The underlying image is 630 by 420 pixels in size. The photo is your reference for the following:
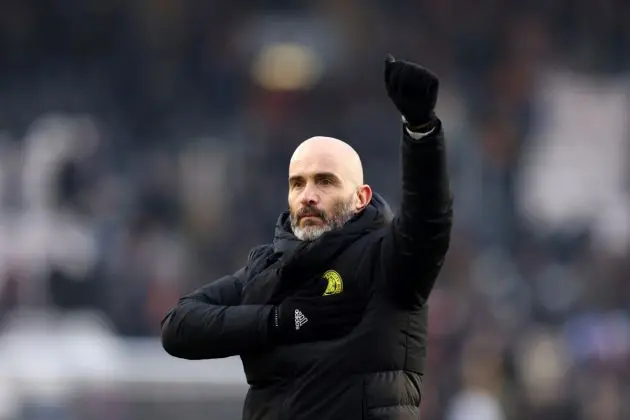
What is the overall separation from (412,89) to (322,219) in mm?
562

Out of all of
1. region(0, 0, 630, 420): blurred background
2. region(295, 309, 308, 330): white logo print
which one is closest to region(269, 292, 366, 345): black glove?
region(295, 309, 308, 330): white logo print

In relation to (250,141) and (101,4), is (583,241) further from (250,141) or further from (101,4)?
(101,4)

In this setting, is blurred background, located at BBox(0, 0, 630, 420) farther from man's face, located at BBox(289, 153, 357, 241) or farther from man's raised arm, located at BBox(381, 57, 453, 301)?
man's raised arm, located at BBox(381, 57, 453, 301)

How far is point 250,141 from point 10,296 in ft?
8.93

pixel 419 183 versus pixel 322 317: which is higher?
pixel 419 183

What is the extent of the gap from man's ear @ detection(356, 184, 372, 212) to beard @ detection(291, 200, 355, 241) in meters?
0.04

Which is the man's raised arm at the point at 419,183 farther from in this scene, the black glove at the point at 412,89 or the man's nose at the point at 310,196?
the man's nose at the point at 310,196

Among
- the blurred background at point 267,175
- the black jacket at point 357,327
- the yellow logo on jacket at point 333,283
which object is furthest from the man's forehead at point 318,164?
the blurred background at point 267,175

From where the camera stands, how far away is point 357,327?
3.80 metres

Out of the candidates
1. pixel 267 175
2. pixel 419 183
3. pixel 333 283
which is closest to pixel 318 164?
pixel 333 283

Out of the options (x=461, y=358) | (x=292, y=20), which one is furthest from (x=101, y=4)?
(x=461, y=358)

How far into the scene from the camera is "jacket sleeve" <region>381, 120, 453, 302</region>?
3572mm

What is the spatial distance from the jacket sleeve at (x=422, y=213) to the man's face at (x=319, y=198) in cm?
23

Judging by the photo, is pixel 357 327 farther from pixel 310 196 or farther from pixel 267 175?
pixel 267 175
